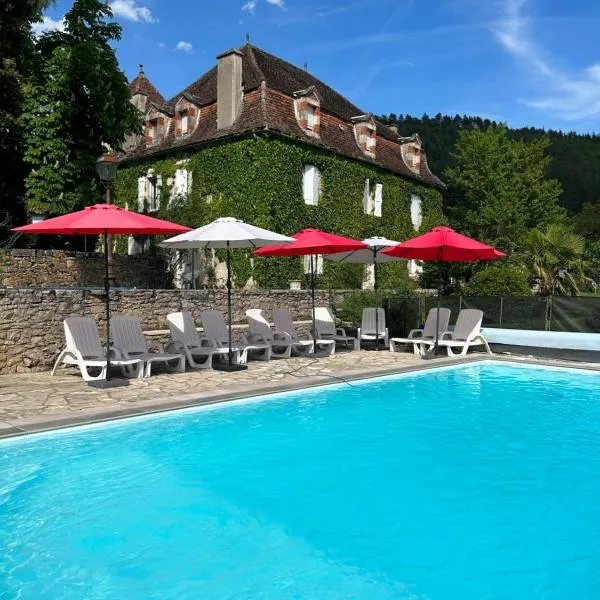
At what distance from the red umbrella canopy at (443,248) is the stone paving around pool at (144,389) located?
2.55 metres

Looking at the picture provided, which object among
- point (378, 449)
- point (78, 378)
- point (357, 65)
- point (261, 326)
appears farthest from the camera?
point (357, 65)

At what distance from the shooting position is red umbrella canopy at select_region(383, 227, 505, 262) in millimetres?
13047

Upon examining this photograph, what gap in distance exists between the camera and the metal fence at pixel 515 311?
599 inches

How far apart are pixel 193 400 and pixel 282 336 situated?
5990 mm

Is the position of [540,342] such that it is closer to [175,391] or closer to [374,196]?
[175,391]

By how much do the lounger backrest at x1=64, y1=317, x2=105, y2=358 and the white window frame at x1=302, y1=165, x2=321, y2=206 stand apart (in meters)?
16.1

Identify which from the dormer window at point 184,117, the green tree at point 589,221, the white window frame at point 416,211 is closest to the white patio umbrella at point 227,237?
the dormer window at point 184,117

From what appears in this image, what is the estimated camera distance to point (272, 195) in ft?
77.2

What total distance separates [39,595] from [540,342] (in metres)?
14.7

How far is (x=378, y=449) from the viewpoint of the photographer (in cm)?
681

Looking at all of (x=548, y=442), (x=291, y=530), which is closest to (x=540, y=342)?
(x=548, y=442)

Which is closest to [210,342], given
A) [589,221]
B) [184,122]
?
[184,122]

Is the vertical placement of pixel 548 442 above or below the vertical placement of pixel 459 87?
below

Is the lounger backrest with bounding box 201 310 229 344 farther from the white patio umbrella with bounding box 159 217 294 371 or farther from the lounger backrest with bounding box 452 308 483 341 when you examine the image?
the lounger backrest with bounding box 452 308 483 341
